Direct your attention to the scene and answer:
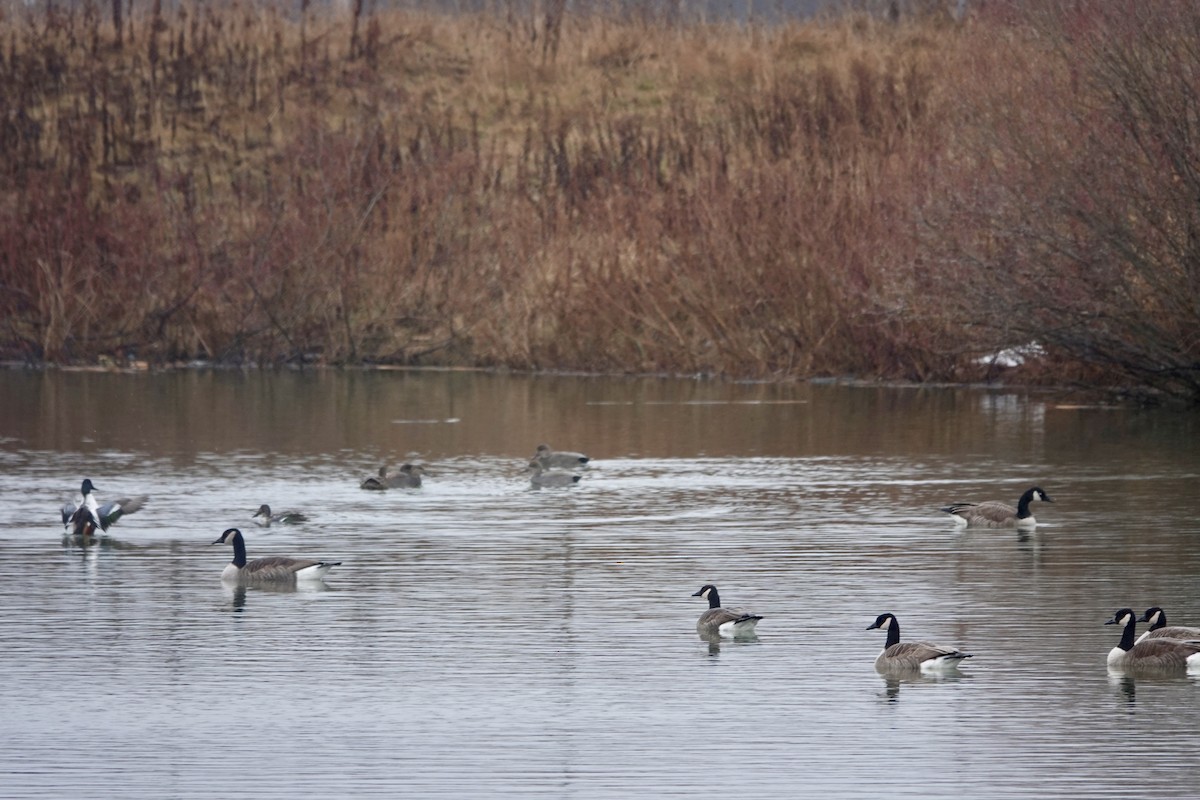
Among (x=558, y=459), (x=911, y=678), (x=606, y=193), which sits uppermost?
(x=606, y=193)

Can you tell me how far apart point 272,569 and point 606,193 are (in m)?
24.8

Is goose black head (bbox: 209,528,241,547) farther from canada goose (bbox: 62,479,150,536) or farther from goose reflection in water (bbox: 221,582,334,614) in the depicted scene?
canada goose (bbox: 62,479,150,536)

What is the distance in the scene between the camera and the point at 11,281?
36.9 meters

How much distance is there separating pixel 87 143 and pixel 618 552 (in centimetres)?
3466

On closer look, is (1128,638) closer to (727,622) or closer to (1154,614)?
(1154,614)

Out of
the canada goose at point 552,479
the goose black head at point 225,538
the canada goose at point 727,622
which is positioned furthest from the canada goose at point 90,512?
the canada goose at point 727,622

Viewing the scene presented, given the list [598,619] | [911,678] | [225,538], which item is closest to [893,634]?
[911,678]

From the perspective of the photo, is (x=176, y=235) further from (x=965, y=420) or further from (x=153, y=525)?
(x=153, y=525)

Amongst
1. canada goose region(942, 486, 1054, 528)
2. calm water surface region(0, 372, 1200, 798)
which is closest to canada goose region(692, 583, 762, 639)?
calm water surface region(0, 372, 1200, 798)

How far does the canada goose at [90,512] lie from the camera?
15312mm

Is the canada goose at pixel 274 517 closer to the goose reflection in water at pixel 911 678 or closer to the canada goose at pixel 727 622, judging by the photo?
the canada goose at pixel 727 622

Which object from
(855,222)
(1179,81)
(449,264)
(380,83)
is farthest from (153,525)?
(380,83)

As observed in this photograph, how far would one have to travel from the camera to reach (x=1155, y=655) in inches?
399

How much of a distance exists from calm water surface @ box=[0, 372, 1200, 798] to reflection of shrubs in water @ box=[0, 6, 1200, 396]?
3.62 metres
